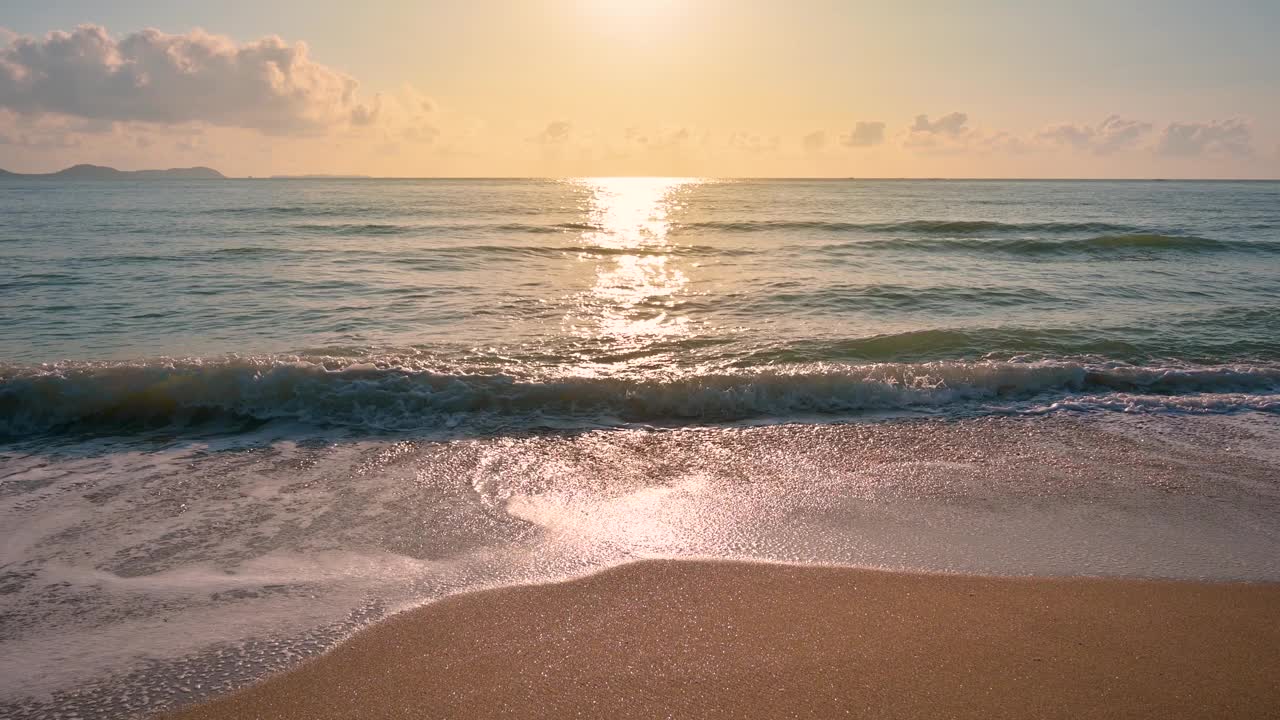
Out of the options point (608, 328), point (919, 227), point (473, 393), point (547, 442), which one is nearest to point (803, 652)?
point (547, 442)

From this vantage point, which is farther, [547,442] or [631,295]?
[631,295]

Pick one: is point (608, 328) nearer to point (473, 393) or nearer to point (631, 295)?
point (631, 295)

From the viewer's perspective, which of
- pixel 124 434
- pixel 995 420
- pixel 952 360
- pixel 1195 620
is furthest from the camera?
pixel 952 360

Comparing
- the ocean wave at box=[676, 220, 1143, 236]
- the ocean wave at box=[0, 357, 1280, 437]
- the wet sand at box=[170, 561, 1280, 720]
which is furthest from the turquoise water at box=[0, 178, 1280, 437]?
the ocean wave at box=[676, 220, 1143, 236]

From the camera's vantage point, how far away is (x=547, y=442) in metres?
6.63

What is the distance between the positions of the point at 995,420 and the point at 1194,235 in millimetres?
24528

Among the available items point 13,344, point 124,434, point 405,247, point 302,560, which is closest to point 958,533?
point 302,560

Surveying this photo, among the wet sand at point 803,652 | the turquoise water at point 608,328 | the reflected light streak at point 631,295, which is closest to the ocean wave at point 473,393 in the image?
the turquoise water at point 608,328

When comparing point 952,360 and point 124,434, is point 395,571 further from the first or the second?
point 952,360

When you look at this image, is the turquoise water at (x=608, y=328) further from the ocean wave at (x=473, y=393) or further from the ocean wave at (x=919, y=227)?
the ocean wave at (x=919, y=227)

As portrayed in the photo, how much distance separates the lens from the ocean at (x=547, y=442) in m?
4.13

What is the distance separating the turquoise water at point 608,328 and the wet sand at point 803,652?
3525mm

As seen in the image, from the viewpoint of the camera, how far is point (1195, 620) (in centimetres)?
377

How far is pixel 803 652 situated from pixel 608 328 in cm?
809
